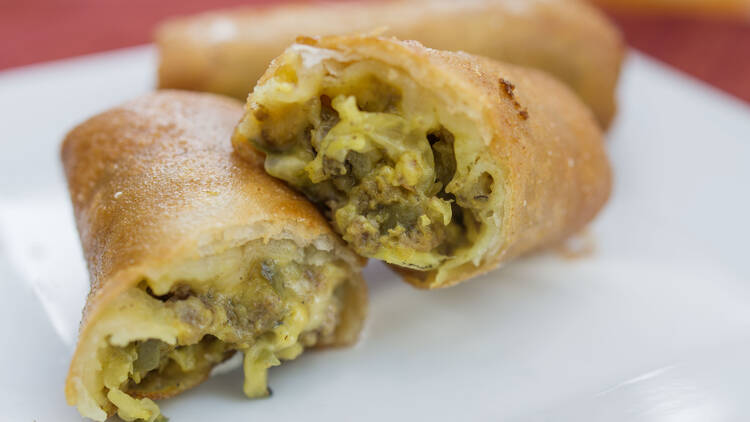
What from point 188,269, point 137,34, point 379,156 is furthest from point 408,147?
point 137,34

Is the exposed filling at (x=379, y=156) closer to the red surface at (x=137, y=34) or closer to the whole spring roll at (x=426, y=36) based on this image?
the whole spring roll at (x=426, y=36)

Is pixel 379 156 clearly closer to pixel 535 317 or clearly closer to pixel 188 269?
pixel 188 269

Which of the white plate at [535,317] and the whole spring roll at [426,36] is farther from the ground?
the whole spring roll at [426,36]

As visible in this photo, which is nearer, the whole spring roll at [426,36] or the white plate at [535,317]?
the white plate at [535,317]

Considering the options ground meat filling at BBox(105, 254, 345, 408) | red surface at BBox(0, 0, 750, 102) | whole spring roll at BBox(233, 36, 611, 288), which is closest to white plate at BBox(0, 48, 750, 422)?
ground meat filling at BBox(105, 254, 345, 408)

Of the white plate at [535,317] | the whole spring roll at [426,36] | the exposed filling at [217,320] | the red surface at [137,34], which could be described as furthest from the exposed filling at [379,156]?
the red surface at [137,34]

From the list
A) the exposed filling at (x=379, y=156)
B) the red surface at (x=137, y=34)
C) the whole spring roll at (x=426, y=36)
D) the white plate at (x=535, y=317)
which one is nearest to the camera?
the exposed filling at (x=379, y=156)
